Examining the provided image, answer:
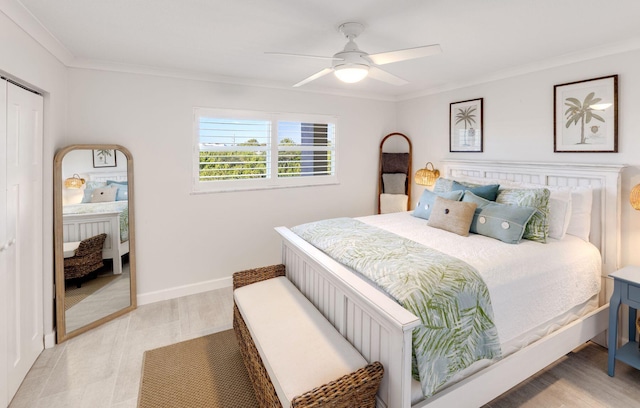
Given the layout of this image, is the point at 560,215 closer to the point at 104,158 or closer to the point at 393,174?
the point at 393,174

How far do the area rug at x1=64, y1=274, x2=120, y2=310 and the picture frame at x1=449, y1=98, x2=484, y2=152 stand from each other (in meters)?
4.01

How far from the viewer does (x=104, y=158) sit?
120 inches

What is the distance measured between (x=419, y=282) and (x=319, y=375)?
68 centimetres

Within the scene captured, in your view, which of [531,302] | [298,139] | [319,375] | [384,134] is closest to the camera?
[319,375]

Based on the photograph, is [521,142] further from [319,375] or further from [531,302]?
[319,375]

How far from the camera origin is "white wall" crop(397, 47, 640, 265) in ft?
8.50

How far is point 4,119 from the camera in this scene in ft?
6.40

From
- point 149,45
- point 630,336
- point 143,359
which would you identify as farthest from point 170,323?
point 630,336

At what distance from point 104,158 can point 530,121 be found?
410 centimetres

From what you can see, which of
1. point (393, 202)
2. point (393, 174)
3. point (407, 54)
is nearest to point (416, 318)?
point (407, 54)

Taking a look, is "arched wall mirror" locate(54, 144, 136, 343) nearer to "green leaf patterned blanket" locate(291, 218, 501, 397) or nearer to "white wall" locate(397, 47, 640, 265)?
"green leaf patterned blanket" locate(291, 218, 501, 397)

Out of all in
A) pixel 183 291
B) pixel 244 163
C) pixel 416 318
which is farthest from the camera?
pixel 244 163

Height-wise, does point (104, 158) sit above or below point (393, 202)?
above

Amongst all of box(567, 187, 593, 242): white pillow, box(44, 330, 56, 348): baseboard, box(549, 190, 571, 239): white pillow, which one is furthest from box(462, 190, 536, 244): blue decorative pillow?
box(44, 330, 56, 348): baseboard
